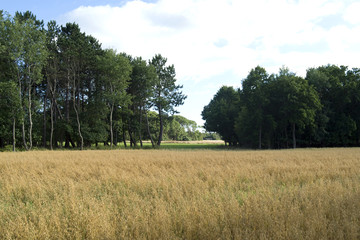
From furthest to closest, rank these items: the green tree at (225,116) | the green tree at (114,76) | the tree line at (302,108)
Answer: the green tree at (225,116) < the tree line at (302,108) < the green tree at (114,76)

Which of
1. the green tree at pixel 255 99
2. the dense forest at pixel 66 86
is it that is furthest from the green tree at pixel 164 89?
the green tree at pixel 255 99

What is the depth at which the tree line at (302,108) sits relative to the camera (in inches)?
1683

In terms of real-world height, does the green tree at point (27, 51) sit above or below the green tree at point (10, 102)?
above

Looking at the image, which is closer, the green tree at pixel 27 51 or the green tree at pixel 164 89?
the green tree at pixel 27 51

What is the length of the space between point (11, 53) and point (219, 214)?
33.8 meters

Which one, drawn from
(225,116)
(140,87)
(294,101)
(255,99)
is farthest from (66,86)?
(294,101)

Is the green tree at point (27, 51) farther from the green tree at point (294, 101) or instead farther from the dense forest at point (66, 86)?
the green tree at point (294, 101)

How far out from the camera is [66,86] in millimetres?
39812

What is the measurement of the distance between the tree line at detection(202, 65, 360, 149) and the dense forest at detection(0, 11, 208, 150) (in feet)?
53.4

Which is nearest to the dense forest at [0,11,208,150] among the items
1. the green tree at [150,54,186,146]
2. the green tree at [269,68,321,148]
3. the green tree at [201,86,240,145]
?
the green tree at [150,54,186,146]

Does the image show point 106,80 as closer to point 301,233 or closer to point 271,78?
point 271,78

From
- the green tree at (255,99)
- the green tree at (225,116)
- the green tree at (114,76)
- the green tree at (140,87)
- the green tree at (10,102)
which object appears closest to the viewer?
the green tree at (10,102)

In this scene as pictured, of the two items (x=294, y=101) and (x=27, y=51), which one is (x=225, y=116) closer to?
(x=294, y=101)

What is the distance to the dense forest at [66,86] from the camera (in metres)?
30.5
